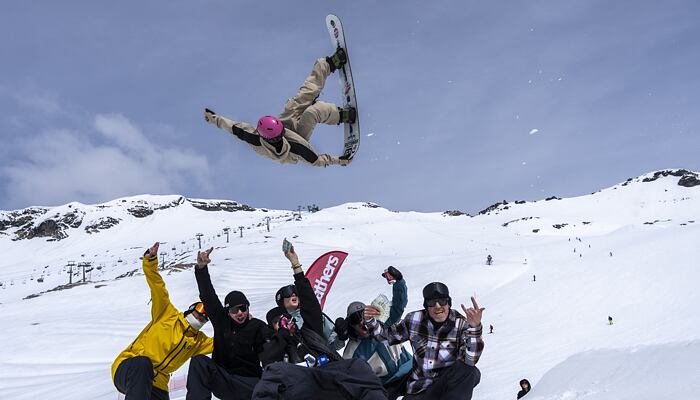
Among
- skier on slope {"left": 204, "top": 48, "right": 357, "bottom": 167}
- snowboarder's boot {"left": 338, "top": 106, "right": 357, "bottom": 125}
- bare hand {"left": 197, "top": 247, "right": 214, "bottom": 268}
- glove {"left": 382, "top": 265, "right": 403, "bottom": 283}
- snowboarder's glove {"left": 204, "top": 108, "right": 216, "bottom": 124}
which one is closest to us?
bare hand {"left": 197, "top": 247, "right": 214, "bottom": 268}

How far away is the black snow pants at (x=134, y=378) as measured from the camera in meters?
3.67

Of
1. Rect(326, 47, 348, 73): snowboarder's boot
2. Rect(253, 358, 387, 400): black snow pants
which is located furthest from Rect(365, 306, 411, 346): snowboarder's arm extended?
Rect(326, 47, 348, 73): snowboarder's boot

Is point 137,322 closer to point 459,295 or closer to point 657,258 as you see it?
point 459,295

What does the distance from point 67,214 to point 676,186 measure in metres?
148

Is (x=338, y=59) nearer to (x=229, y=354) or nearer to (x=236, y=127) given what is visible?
(x=236, y=127)

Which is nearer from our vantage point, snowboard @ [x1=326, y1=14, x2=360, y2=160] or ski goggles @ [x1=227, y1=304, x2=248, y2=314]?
ski goggles @ [x1=227, y1=304, x2=248, y2=314]

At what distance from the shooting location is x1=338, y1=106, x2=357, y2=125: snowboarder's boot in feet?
25.6

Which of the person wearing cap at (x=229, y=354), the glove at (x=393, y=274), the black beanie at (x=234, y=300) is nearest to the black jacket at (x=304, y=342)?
the person wearing cap at (x=229, y=354)

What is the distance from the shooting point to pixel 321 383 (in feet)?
9.99

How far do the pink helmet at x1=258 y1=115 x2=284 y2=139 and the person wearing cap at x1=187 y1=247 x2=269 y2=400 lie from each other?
88.9 inches

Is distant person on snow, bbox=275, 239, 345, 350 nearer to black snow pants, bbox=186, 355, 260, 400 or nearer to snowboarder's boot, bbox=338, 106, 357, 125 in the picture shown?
black snow pants, bbox=186, 355, 260, 400

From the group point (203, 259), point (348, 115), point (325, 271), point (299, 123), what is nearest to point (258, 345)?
point (203, 259)

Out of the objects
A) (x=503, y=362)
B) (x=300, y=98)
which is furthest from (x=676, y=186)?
(x=300, y=98)

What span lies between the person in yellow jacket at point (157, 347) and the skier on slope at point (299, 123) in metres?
2.51
